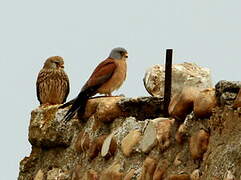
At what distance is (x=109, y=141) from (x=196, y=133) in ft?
3.90

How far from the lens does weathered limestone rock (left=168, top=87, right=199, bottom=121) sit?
4496 mm

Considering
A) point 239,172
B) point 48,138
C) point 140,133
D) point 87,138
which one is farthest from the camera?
point 48,138

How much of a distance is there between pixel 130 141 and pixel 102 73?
2499 mm

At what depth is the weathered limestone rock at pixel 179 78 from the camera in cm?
586

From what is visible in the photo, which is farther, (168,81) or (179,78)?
(179,78)

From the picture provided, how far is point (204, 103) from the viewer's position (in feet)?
14.1

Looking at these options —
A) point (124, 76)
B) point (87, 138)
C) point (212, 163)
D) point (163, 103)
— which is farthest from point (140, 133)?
point (124, 76)

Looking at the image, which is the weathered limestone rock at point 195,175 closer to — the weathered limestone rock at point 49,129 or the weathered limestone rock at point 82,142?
the weathered limestone rock at point 82,142

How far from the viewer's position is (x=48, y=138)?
20.4 ft

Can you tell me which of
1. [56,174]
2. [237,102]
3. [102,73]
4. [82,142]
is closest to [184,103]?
[237,102]

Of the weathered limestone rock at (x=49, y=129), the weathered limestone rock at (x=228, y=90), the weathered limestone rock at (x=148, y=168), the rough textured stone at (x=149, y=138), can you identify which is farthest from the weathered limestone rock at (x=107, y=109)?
the weathered limestone rock at (x=228, y=90)

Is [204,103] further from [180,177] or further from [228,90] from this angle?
[180,177]

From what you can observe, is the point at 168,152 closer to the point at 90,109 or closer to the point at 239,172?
the point at 239,172

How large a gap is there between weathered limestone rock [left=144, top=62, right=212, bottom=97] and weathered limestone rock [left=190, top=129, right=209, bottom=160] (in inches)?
56.0
